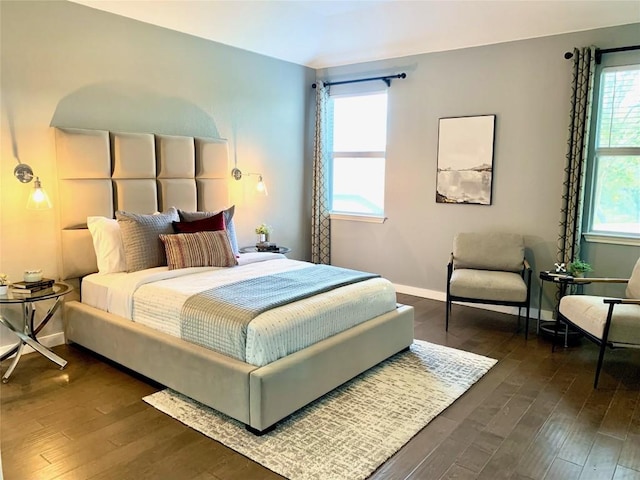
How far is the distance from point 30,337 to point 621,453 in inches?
151

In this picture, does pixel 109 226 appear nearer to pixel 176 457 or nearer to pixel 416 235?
pixel 176 457

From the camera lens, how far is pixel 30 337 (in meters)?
3.52

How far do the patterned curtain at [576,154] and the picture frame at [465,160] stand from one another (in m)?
0.75

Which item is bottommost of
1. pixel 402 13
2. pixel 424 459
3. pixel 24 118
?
pixel 424 459

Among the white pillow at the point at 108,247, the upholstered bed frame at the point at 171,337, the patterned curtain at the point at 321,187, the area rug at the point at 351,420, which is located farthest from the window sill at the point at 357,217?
the white pillow at the point at 108,247

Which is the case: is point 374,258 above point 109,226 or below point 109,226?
below

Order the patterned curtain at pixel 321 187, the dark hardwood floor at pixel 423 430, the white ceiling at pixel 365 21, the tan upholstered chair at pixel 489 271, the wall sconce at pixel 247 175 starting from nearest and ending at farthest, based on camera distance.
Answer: the dark hardwood floor at pixel 423 430, the white ceiling at pixel 365 21, the tan upholstered chair at pixel 489 271, the wall sconce at pixel 247 175, the patterned curtain at pixel 321 187

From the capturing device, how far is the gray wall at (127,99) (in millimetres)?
3557

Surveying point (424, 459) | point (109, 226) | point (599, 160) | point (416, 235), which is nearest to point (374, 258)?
point (416, 235)

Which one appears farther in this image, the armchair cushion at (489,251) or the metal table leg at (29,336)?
the armchair cushion at (489,251)

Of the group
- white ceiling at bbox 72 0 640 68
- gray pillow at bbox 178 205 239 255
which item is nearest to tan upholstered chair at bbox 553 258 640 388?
white ceiling at bbox 72 0 640 68

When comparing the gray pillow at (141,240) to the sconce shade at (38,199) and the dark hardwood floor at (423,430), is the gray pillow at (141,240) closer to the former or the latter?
the sconce shade at (38,199)

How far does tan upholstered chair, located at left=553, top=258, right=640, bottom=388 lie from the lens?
10.7 ft

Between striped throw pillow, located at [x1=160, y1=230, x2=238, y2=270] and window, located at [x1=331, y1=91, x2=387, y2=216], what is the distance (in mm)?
2404
